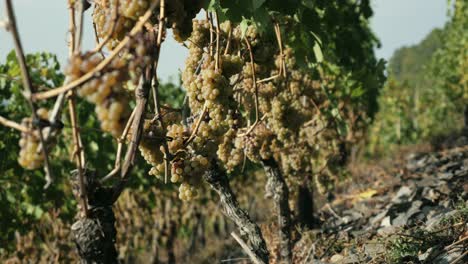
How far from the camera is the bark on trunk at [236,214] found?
3330mm

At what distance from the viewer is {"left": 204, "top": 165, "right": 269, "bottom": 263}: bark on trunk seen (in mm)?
3330

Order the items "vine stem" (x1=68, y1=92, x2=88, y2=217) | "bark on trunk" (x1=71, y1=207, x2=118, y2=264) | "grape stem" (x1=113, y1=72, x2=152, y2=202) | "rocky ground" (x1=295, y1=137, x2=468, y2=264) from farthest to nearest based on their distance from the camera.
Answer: "rocky ground" (x1=295, y1=137, x2=468, y2=264), "bark on trunk" (x1=71, y1=207, x2=118, y2=264), "grape stem" (x1=113, y1=72, x2=152, y2=202), "vine stem" (x1=68, y1=92, x2=88, y2=217)

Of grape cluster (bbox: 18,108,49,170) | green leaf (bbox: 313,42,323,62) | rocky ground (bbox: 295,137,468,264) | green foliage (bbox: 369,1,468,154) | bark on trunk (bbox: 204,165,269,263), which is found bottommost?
rocky ground (bbox: 295,137,468,264)

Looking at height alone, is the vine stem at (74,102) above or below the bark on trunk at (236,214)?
above

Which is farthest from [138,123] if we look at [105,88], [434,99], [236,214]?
[434,99]

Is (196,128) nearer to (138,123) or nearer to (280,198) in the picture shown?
(138,123)

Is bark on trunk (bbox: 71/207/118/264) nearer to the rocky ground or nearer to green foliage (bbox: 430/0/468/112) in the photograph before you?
the rocky ground

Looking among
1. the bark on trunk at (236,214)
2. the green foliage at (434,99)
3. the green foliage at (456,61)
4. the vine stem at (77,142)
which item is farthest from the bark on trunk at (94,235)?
the green foliage at (456,61)

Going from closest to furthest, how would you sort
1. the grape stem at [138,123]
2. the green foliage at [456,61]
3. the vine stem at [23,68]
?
1. the vine stem at [23,68]
2. the grape stem at [138,123]
3. the green foliage at [456,61]

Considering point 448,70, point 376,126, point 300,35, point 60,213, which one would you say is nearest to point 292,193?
point 300,35

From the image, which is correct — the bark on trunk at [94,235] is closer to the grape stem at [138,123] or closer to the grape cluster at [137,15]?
the grape stem at [138,123]

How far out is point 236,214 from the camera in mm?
3434

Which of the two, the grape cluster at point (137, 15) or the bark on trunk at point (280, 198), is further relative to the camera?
the bark on trunk at point (280, 198)

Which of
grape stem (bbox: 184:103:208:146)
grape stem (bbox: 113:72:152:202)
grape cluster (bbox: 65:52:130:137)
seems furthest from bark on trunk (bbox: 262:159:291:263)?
grape cluster (bbox: 65:52:130:137)
